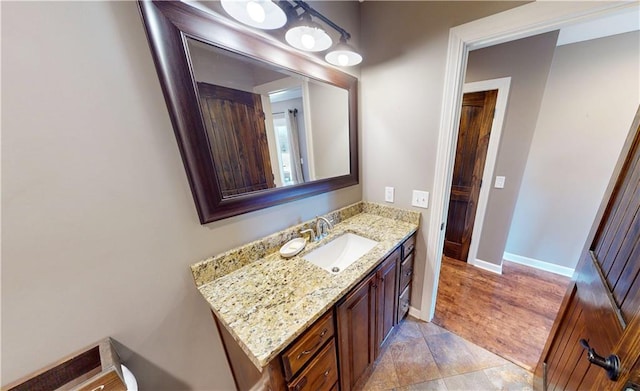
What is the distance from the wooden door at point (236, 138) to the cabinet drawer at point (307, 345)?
2.35ft

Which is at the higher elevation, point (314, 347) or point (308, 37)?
point (308, 37)

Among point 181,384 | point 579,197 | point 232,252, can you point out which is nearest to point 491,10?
point 232,252

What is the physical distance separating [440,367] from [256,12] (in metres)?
2.35

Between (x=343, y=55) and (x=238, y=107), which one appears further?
(x=343, y=55)

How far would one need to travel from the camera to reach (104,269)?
29.1 inches

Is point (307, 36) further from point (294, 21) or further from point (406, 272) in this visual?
point (406, 272)

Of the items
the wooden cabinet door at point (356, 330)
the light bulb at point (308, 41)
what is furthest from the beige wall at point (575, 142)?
the light bulb at point (308, 41)

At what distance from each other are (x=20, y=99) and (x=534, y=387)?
2.73 meters

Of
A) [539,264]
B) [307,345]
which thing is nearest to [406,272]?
[307,345]

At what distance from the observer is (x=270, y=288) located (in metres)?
0.94

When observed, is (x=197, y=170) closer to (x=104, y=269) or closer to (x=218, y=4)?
(x=104, y=269)

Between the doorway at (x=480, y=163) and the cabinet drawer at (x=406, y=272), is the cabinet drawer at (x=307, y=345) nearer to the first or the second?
the cabinet drawer at (x=406, y=272)

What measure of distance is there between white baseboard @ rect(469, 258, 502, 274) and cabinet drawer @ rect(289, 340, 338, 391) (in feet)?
7.59

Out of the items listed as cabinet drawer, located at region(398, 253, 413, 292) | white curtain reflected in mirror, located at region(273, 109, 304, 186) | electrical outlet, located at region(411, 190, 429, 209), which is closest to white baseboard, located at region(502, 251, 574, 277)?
cabinet drawer, located at region(398, 253, 413, 292)
